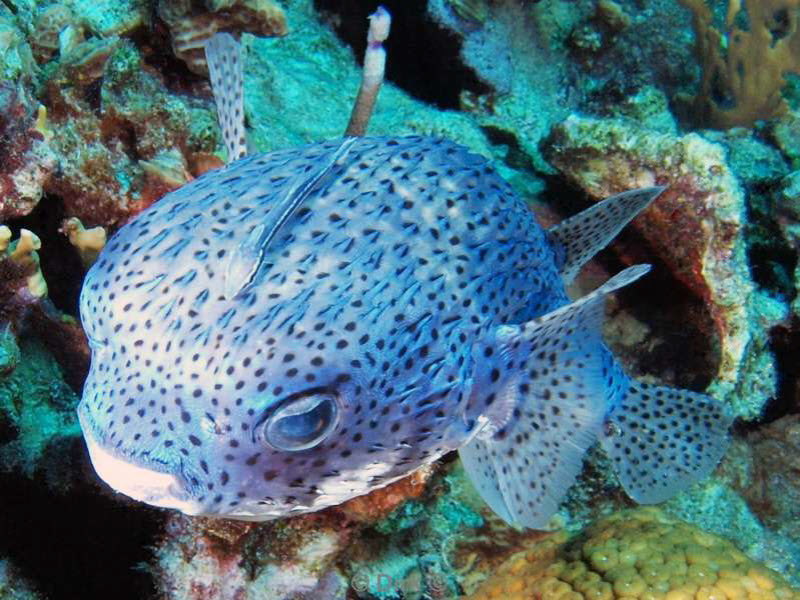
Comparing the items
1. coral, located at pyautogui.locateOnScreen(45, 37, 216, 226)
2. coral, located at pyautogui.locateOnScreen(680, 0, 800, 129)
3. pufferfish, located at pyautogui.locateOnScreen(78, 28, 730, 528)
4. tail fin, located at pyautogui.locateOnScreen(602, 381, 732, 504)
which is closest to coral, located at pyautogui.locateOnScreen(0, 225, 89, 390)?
coral, located at pyautogui.locateOnScreen(45, 37, 216, 226)

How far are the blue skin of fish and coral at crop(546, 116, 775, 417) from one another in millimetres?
2002

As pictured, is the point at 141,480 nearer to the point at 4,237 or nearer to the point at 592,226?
the point at 4,237

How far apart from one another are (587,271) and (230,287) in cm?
373

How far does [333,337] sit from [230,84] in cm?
172

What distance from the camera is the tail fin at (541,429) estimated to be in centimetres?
292

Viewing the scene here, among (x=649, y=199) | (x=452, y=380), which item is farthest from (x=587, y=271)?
(x=452, y=380)

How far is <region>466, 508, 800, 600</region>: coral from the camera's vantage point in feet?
10.2

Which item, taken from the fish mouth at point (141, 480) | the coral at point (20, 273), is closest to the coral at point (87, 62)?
the coral at point (20, 273)

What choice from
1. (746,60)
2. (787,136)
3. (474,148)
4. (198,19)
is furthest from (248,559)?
(746,60)

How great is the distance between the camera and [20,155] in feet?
10.5

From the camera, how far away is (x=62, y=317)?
11.3 feet

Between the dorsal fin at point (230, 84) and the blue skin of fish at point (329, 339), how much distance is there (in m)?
0.42

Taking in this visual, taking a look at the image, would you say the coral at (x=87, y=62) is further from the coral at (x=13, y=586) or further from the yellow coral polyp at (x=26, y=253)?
the coral at (x=13, y=586)

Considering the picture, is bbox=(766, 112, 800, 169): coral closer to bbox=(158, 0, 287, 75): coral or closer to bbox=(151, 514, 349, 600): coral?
bbox=(158, 0, 287, 75): coral
